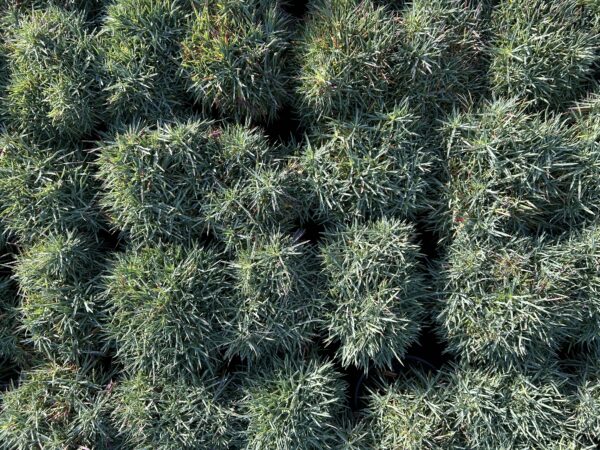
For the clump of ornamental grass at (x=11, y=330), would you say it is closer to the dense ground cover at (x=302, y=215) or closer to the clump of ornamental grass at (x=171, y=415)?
the dense ground cover at (x=302, y=215)

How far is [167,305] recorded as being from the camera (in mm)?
1298

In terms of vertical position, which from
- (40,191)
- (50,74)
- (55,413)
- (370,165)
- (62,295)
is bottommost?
(55,413)

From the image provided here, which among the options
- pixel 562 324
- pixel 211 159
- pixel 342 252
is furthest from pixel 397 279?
pixel 211 159

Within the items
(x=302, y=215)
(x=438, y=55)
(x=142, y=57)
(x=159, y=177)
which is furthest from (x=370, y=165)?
(x=142, y=57)

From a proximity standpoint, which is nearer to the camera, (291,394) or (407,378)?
(291,394)

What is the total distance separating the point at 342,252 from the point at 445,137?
42 centimetres

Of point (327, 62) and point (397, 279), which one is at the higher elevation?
point (327, 62)

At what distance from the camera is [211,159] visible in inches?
52.8

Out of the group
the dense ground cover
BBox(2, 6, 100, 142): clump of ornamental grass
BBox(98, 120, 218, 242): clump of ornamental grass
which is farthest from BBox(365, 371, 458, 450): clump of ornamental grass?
BBox(2, 6, 100, 142): clump of ornamental grass

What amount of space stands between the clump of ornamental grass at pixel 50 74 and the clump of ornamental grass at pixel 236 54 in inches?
10.7

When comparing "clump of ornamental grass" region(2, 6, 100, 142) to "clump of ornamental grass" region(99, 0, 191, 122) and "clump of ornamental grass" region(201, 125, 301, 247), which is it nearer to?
"clump of ornamental grass" region(99, 0, 191, 122)

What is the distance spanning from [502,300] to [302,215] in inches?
22.6

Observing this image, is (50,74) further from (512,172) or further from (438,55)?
(512,172)

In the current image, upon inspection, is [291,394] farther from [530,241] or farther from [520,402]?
[530,241]
